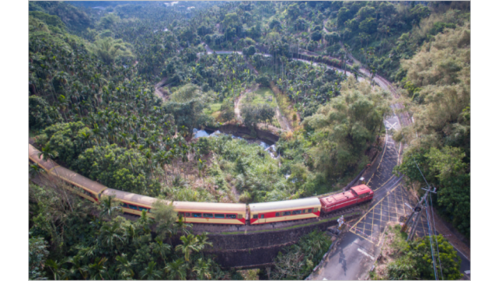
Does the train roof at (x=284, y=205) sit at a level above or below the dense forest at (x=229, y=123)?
below

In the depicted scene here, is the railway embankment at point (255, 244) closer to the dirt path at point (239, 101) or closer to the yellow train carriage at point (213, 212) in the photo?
the yellow train carriage at point (213, 212)

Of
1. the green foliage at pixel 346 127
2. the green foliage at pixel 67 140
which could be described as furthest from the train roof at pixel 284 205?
the green foliage at pixel 67 140

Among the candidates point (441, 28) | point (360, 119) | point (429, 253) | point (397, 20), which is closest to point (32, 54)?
point (360, 119)

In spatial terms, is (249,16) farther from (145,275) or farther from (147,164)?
(145,275)

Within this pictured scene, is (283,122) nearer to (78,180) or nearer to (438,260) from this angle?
(78,180)

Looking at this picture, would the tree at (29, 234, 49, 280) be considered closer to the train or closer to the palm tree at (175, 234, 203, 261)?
the train

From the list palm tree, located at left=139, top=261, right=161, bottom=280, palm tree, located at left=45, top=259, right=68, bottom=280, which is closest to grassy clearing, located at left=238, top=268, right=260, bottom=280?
palm tree, located at left=139, top=261, right=161, bottom=280
